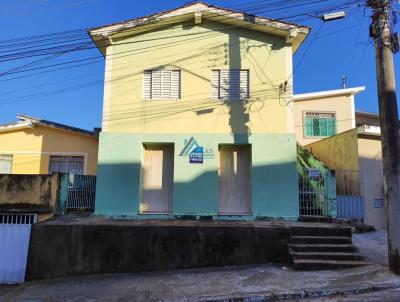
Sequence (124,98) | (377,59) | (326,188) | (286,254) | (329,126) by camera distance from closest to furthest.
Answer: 1. (377,59)
2. (286,254)
3. (326,188)
4. (124,98)
5. (329,126)

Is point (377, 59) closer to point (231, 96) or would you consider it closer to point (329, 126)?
point (231, 96)

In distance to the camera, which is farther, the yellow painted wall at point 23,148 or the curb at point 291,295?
the yellow painted wall at point 23,148

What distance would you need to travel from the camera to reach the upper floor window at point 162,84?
39.9 feet

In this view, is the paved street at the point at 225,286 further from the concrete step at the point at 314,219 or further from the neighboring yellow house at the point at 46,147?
the neighboring yellow house at the point at 46,147

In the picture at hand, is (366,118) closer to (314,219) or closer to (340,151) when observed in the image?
(340,151)

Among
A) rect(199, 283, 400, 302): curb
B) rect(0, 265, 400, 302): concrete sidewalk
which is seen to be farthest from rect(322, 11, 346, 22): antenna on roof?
rect(199, 283, 400, 302): curb

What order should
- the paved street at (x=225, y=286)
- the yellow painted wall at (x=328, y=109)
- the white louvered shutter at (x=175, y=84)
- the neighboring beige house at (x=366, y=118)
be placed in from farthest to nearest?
the neighboring beige house at (x=366, y=118)
the yellow painted wall at (x=328, y=109)
the white louvered shutter at (x=175, y=84)
the paved street at (x=225, y=286)

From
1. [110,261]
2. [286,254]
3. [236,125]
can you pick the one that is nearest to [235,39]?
[236,125]

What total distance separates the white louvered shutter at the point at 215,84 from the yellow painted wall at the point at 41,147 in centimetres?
543

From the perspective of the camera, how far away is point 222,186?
11961 millimetres

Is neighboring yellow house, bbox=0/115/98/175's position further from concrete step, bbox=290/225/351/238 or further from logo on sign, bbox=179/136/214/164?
concrete step, bbox=290/225/351/238

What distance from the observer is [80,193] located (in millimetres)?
11875

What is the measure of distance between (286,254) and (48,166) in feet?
32.3

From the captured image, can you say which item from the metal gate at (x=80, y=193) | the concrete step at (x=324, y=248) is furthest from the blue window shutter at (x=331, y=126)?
the metal gate at (x=80, y=193)
